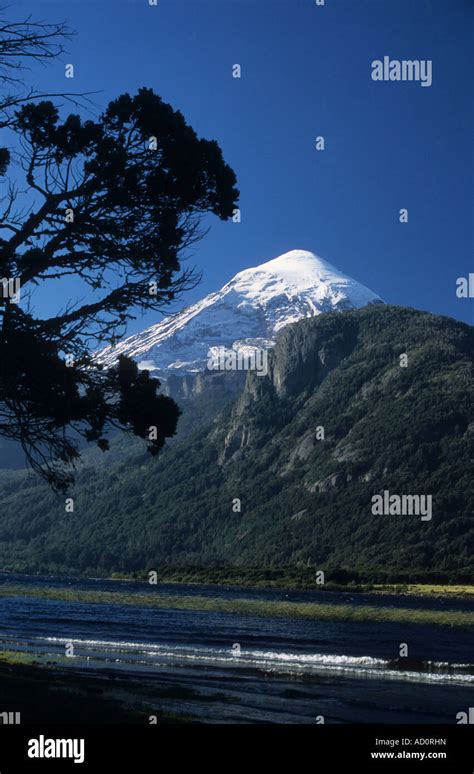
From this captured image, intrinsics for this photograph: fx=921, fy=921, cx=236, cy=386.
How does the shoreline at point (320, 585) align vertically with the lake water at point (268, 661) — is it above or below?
below

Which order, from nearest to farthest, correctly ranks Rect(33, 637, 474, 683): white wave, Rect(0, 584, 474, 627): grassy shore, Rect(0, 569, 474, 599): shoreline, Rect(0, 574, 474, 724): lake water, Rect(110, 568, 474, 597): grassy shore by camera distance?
Rect(0, 574, 474, 724): lake water
Rect(33, 637, 474, 683): white wave
Rect(0, 584, 474, 627): grassy shore
Rect(0, 569, 474, 599): shoreline
Rect(110, 568, 474, 597): grassy shore

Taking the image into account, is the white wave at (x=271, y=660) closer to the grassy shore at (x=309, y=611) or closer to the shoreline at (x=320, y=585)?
the grassy shore at (x=309, y=611)

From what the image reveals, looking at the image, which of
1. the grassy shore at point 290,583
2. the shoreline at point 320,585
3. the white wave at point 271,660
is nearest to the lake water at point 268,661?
the white wave at point 271,660

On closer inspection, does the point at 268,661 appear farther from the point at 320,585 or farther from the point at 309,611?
the point at 320,585

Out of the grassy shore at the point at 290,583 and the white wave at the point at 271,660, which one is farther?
the grassy shore at the point at 290,583

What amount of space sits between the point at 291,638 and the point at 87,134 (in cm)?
3338

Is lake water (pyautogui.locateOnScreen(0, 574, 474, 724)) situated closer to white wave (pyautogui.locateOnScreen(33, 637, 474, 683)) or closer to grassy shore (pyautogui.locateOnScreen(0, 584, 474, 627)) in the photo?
white wave (pyautogui.locateOnScreen(33, 637, 474, 683))

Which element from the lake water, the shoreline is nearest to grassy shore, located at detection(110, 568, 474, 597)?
the shoreline

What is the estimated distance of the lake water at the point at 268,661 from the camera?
24.6 meters

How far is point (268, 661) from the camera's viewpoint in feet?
121

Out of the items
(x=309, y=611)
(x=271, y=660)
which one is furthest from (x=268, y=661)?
(x=309, y=611)

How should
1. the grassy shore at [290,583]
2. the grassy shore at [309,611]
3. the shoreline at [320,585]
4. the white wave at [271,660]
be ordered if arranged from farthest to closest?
the grassy shore at [290,583], the shoreline at [320,585], the grassy shore at [309,611], the white wave at [271,660]

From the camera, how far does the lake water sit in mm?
24625

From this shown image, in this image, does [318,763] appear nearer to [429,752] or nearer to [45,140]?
[429,752]
